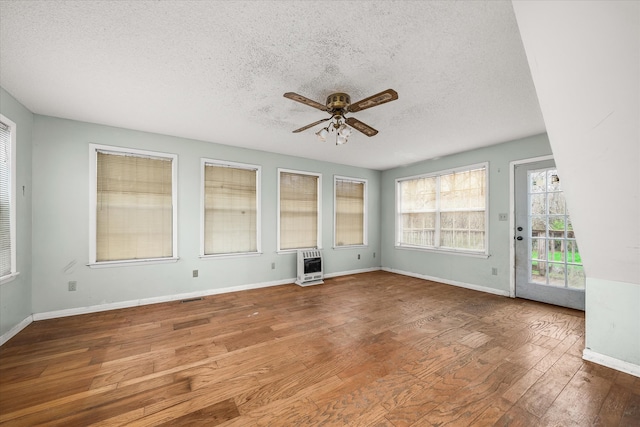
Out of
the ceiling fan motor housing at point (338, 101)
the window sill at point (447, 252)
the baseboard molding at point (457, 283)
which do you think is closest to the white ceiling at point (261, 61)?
the ceiling fan motor housing at point (338, 101)

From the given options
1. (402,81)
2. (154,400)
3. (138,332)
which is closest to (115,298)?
(138,332)

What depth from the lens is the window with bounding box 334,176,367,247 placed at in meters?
5.86

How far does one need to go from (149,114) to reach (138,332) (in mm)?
2610

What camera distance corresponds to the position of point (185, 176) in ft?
13.4

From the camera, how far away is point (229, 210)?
14.8 feet

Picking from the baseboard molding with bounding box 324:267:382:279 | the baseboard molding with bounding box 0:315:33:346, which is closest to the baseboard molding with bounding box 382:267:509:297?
the baseboard molding with bounding box 324:267:382:279

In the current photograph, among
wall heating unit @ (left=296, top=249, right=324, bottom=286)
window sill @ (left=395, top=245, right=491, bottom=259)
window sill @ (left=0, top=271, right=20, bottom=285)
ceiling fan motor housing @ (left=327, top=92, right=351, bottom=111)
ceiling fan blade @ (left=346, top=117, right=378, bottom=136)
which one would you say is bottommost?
wall heating unit @ (left=296, top=249, right=324, bottom=286)

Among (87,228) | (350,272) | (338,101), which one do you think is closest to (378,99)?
→ (338,101)

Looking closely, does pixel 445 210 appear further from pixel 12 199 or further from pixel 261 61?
pixel 12 199

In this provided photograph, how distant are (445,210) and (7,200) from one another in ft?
21.0

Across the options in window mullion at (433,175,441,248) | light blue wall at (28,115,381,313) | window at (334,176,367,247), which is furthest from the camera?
window at (334,176,367,247)

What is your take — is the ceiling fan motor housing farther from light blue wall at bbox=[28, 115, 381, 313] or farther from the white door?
the white door

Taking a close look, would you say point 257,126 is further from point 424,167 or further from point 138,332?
point 424,167

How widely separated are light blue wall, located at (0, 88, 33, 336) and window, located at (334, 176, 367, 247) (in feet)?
15.5
